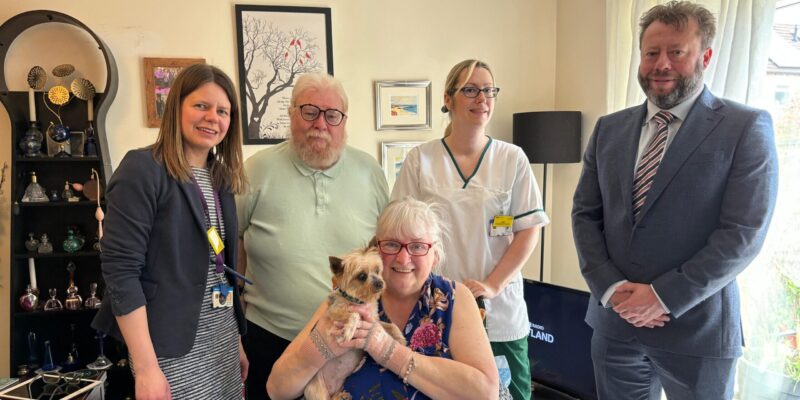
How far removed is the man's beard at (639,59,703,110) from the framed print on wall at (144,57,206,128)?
2.80 meters

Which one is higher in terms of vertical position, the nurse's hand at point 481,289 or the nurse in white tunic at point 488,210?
the nurse in white tunic at point 488,210

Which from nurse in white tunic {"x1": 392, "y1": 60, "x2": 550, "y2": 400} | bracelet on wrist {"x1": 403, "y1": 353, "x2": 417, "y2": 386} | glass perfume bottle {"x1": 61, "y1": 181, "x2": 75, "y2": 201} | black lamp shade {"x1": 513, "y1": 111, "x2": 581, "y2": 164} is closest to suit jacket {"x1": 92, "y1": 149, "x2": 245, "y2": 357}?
bracelet on wrist {"x1": 403, "y1": 353, "x2": 417, "y2": 386}

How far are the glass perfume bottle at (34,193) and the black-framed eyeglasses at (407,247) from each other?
2553mm

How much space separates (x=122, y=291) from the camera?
129 centimetres

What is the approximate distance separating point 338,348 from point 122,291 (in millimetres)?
640

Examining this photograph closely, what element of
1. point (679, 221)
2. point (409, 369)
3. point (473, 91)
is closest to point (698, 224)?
point (679, 221)

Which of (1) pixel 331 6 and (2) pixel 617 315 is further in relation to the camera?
(1) pixel 331 6

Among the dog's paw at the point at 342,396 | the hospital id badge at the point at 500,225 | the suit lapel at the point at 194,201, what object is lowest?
the dog's paw at the point at 342,396

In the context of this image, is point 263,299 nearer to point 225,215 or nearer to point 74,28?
point 225,215

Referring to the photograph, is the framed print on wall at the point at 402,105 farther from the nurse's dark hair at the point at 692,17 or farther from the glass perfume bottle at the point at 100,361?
the glass perfume bottle at the point at 100,361

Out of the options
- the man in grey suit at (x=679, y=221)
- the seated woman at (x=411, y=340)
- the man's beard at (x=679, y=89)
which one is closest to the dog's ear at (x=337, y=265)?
the seated woman at (x=411, y=340)

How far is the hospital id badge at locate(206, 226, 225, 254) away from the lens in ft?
4.77

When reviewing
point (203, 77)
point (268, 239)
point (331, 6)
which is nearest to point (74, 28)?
point (331, 6)

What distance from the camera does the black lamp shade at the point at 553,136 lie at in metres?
3.14
